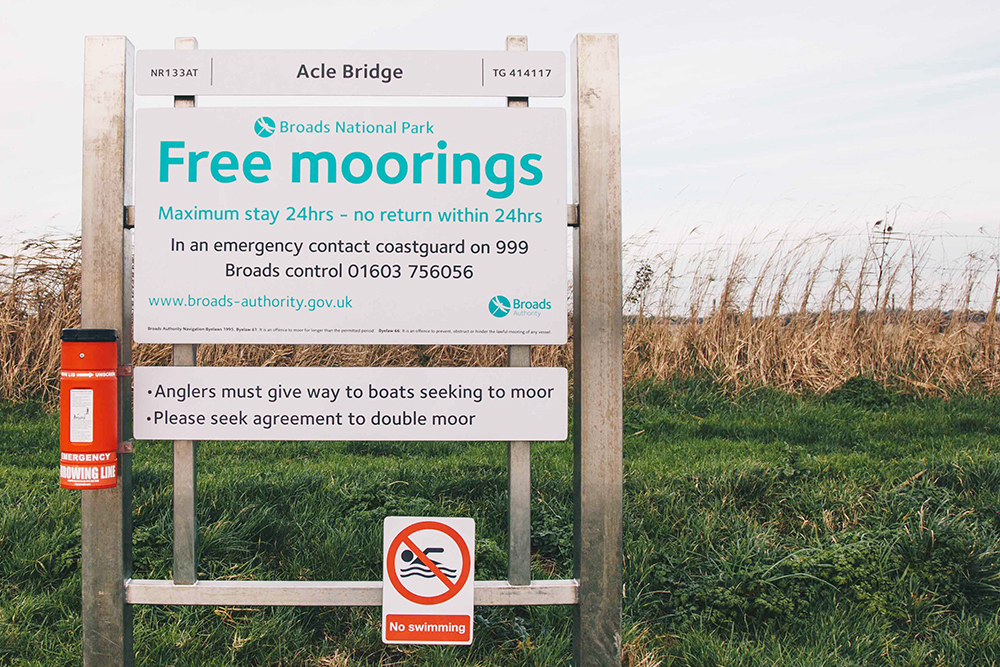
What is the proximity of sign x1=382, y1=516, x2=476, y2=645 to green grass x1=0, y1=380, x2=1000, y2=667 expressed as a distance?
0.66 ft

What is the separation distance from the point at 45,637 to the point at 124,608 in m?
0.53

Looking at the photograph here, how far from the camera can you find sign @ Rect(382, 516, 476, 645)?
311cm

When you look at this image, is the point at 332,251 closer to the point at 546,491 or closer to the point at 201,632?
the point at 201,632

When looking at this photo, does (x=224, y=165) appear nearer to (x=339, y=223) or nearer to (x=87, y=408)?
(x=339, y=223)

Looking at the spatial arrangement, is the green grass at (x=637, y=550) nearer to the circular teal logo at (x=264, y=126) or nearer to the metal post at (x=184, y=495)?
the metal post at (x=184, y=495)

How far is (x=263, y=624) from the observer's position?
3.41 meters

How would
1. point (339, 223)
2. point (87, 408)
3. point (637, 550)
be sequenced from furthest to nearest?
point (637, 550) < point (339, 223) < point (87, 408)

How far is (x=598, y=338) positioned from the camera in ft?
10.3

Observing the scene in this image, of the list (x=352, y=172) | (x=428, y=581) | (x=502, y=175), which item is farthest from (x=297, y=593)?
(x=502, y=175)

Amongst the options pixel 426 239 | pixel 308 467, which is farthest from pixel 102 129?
pixel 308 467

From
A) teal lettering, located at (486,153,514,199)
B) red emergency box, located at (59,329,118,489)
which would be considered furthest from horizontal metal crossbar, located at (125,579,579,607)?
teal lettering, located at (486,153,514,199)

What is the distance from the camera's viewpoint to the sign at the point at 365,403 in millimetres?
3107

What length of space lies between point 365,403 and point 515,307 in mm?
725

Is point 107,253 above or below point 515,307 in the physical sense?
above
